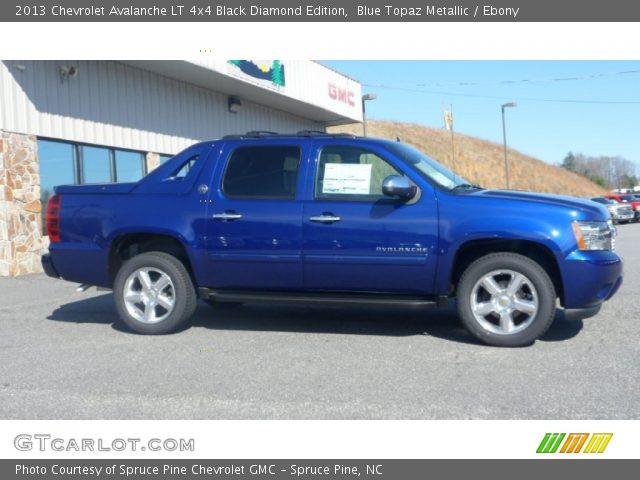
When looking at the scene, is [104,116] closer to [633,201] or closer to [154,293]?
[154,293]

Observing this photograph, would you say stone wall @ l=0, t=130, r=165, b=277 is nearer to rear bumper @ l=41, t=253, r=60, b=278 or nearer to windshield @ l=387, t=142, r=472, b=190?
rear bumper @ l=41, t=253, r=60, b=278

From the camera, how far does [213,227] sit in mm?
5910

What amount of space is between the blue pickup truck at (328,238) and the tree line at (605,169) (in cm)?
8975

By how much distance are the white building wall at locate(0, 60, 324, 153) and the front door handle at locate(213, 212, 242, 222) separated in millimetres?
6936

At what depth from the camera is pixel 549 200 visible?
5.34 m

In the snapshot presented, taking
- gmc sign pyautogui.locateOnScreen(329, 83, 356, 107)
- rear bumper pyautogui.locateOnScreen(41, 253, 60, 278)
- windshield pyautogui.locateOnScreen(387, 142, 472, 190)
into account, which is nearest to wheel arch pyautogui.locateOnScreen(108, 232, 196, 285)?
rear bumper pyautogui.locateOnScreen(41, 253, 60, 278)

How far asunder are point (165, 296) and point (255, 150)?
1646mm

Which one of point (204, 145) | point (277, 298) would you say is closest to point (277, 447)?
point (277, 298)

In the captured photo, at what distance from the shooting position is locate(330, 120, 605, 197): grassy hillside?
60.1 m

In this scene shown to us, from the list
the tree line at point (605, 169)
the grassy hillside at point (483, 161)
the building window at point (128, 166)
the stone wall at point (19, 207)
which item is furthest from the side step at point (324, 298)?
the tree line at point (605, 169)

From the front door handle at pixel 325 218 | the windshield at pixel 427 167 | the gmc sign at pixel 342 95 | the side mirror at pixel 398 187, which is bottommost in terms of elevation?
the front door handle at pixel 325 218

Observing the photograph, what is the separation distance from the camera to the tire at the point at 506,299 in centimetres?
519

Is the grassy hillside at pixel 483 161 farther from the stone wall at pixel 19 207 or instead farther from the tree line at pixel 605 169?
the stone wall at pixel 19 207

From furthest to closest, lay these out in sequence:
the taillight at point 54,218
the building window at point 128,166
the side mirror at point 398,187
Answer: the building window at point 128,166, the taillight at point 54,218, the side mirror at point 398,187
